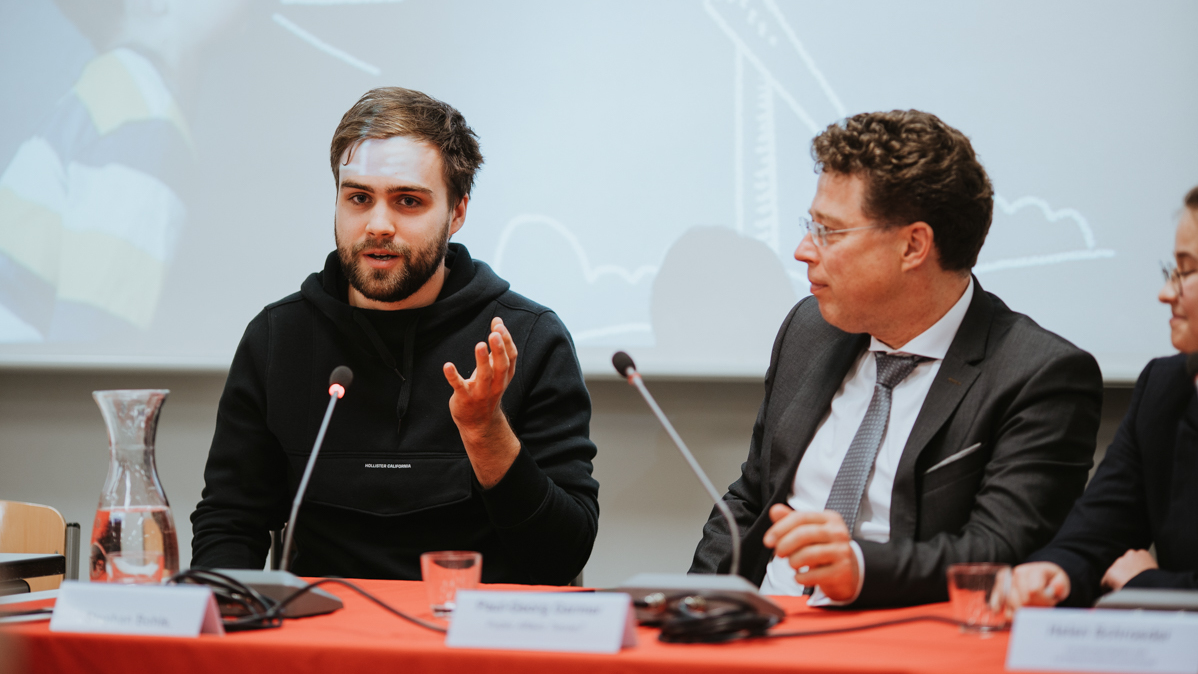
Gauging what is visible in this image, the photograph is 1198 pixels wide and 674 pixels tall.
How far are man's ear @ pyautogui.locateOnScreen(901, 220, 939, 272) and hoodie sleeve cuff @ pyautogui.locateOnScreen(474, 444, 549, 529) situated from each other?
27.6 inches

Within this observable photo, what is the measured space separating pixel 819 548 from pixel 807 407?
55 cm

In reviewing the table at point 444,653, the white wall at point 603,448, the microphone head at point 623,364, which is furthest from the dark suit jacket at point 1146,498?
the white wall at point 603,448

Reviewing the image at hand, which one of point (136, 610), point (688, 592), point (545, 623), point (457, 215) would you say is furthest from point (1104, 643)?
point (457, 215)

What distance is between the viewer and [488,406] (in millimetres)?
1521

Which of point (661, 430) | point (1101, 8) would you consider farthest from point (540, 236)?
point (1101, 8)

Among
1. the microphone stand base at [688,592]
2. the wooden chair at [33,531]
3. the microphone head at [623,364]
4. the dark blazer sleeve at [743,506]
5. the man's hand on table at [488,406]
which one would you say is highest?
the microphone head at [623,364]

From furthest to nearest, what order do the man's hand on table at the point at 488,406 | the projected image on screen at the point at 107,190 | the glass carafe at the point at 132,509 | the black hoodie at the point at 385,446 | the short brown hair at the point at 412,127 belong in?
the projected image on screen at the point at 107,190 → the short brown hair at the point at 412,127 → the black hoodie at the point at 385,446 → the man's hand on table at the point at 488,406 → the glass carafe at the point at 132,509

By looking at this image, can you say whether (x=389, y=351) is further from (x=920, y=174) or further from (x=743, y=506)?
(x=920, y=174)

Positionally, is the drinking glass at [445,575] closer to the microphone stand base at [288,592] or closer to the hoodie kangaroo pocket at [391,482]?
the microphone stand base at [288,592]

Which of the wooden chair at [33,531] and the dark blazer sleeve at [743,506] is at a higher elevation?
the dark blazer sleeve at [743,506]

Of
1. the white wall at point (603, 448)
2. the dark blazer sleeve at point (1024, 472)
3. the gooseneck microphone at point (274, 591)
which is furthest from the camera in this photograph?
the white wall at point (603, 448)

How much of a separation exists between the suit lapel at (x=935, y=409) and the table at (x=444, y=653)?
1.27 feet

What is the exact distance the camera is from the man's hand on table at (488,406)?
4.76 ft

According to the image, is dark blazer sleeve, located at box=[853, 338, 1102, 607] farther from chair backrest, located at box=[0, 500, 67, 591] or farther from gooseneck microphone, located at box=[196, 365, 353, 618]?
chair backrest, located at box=[0, 500, 67, 591]
